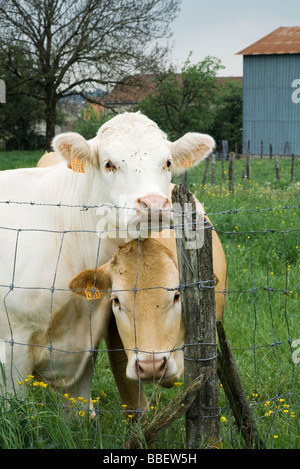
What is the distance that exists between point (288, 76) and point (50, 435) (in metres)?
38.3

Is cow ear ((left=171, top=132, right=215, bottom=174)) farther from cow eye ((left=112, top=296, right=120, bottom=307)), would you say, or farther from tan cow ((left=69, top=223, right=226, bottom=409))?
cow eye ((left=112, top=296, right=120, bottom=307))

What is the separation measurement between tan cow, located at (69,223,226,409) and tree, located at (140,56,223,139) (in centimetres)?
3938

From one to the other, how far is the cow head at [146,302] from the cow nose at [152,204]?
0.22m

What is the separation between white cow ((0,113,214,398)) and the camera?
12.3 ft

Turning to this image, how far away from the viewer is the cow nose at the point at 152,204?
3371 mm

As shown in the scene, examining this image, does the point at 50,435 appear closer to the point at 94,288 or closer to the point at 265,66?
the point at 94,288

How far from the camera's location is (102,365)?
5117 mm

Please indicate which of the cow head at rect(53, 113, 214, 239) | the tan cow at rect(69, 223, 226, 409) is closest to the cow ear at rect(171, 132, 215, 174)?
the cow head at rect(53, 113, 214, 239)

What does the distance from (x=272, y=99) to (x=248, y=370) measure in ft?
117

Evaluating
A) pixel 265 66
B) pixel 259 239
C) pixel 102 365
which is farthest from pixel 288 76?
pixel 102 365

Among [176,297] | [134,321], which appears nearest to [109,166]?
[176,297]

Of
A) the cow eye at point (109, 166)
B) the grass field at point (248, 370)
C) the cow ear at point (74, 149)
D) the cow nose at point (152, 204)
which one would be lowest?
the grass field at point (248, 370)

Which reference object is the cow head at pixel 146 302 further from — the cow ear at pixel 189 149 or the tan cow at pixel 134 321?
the cow ear at pixel 189 149

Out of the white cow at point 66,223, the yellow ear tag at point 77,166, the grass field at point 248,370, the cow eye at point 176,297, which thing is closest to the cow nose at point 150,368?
the grass field at point 248,370
